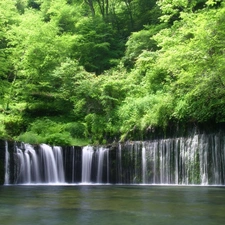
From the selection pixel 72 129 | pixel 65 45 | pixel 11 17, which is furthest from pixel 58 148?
pixel 11 17

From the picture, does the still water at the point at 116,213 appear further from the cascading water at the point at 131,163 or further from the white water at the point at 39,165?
the white water at the point at 39,165

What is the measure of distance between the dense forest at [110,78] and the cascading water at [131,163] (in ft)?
3.93

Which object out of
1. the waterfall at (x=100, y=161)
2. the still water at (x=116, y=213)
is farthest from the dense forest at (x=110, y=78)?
the still water at (x=116, y=213)

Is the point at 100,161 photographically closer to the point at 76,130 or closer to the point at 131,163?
the point at 131,163

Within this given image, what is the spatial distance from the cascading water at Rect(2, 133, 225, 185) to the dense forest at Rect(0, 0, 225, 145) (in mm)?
1199

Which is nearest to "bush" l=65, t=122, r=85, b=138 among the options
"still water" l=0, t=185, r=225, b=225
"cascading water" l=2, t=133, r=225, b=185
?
"cascading water" l=2, t=133, r=225, b=185

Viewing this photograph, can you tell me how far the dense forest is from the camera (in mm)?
18547

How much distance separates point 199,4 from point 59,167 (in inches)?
789

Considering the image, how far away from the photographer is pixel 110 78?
27828mm

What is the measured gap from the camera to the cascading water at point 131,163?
19.2 metres

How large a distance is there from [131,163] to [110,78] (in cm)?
802

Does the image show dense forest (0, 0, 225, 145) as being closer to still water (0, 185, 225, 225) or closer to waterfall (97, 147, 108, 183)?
waterfall (97, 147, 108, 183)

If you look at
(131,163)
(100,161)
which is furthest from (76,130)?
(131,163)

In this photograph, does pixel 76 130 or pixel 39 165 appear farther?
pixel 76 130
